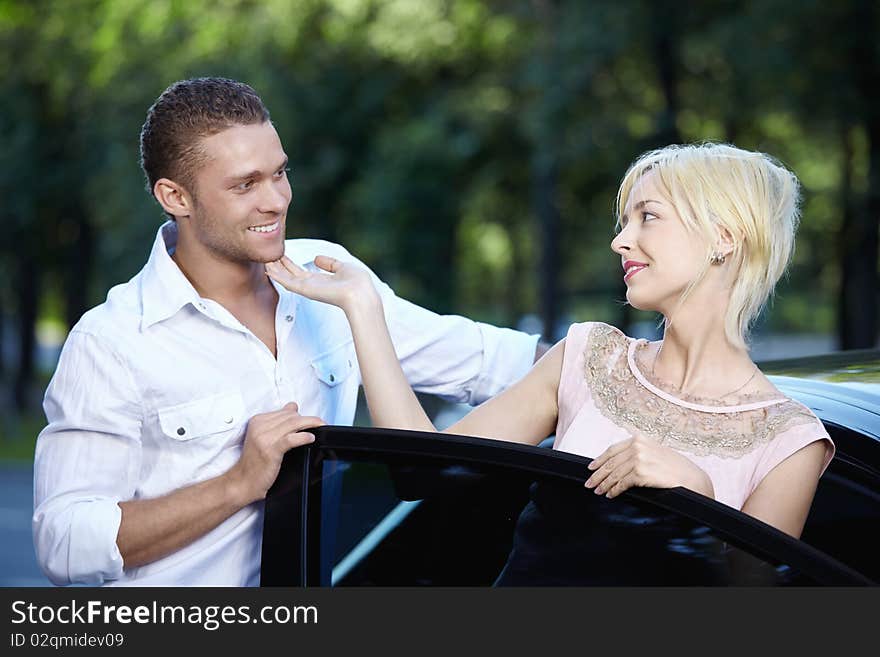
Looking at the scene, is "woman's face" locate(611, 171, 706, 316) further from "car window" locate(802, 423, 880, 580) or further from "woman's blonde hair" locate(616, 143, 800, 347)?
"car window" locate(802, 423, 880, 580)

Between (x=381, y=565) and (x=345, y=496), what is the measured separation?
581 millimetres

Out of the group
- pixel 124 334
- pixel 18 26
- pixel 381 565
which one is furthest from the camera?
pixel 18 26

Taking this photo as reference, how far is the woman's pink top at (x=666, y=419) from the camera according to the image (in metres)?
1.91

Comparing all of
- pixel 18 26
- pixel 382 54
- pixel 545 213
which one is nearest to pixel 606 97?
pixel 545 213

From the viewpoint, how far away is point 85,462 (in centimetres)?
195

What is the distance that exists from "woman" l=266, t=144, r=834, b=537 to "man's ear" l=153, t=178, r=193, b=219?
0.62 feet

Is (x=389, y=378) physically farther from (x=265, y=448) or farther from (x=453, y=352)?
(x=453, y=352)

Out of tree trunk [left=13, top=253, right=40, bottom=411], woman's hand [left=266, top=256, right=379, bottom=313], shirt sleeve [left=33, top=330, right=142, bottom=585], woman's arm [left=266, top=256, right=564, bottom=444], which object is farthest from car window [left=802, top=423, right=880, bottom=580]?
tree trunk [left=13, top=253, right=40, bottom=411]

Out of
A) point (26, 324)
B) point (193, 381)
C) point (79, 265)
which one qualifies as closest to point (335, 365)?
point (193, 381)

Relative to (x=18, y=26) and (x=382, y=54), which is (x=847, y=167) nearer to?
(x=382, y=54)

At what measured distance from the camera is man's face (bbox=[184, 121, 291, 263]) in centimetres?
216

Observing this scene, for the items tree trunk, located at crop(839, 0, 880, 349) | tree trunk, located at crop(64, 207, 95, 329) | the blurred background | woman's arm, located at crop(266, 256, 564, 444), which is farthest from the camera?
tree trunk, located at crop(64, 207, 95, 329)

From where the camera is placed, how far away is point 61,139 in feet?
58.7
